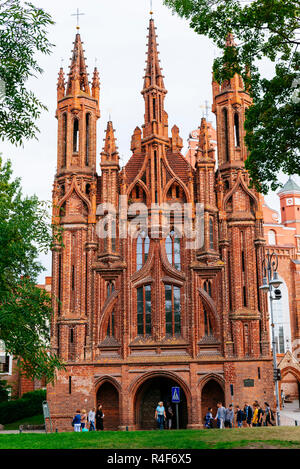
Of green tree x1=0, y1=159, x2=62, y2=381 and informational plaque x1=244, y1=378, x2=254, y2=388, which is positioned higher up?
green tree x1=0, y1=159, x2=62, y2=381

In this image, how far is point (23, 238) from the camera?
18.0m

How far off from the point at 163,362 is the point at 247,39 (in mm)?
20191

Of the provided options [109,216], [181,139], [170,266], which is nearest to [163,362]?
[170,266]

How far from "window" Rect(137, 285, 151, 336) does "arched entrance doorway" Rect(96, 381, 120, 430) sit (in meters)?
3.60

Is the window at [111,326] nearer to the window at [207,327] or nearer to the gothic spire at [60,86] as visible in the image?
the window at [207,327]

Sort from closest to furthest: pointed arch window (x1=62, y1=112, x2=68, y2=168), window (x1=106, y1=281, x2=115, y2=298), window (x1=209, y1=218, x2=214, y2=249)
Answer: window (x1=106, y1=281, x2=115, y2=298) → window (x1=209, y1=218, x2=214, y2=249) → pointed arch window (x1=62, y1=112, x2=68, y2=168)

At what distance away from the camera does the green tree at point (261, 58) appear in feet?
51.4

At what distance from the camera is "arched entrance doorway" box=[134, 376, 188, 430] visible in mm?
32031

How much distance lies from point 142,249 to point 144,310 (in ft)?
12.0

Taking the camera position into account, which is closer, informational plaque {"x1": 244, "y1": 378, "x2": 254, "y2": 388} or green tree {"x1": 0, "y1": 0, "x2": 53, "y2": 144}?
green tree {"x1": 0, "y1": 0, "x2": 53, "y2": 144}

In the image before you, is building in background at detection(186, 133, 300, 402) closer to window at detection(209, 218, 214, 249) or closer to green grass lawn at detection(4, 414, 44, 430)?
window at detection(209, 218, 214, 249)

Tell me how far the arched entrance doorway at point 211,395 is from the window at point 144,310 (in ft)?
15.0

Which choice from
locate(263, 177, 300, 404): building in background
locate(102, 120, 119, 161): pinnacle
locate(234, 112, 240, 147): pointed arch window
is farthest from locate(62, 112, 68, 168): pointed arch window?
locate(263, 177, 300, 404): building in background

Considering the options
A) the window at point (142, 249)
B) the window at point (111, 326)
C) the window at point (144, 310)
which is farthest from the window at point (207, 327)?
the window at point (111, 326)
